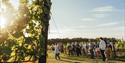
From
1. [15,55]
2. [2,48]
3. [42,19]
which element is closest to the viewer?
[2,48]

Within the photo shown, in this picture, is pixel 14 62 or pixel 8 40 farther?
pixel 14 62

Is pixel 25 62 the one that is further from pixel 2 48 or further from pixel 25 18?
pixel 2 48

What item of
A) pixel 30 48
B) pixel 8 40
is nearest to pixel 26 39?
pixel 30 48

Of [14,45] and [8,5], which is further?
[8,5]

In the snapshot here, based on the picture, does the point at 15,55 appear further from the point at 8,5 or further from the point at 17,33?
the point at 8,5

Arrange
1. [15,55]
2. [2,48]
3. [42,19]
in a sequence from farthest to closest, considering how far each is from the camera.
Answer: [42,19] < [15,55] < [2,48]

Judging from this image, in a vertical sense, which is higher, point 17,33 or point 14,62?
point 17,33

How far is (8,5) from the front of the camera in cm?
1745

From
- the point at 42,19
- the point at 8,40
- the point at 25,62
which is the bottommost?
the point at 25,62

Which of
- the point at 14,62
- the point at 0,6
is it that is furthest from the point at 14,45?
the point at 0,6

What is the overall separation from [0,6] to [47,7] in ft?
8.16

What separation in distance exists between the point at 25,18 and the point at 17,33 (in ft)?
3.07

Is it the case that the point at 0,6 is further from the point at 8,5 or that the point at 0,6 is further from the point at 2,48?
the point at 2,48

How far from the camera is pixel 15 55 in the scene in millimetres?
16562
